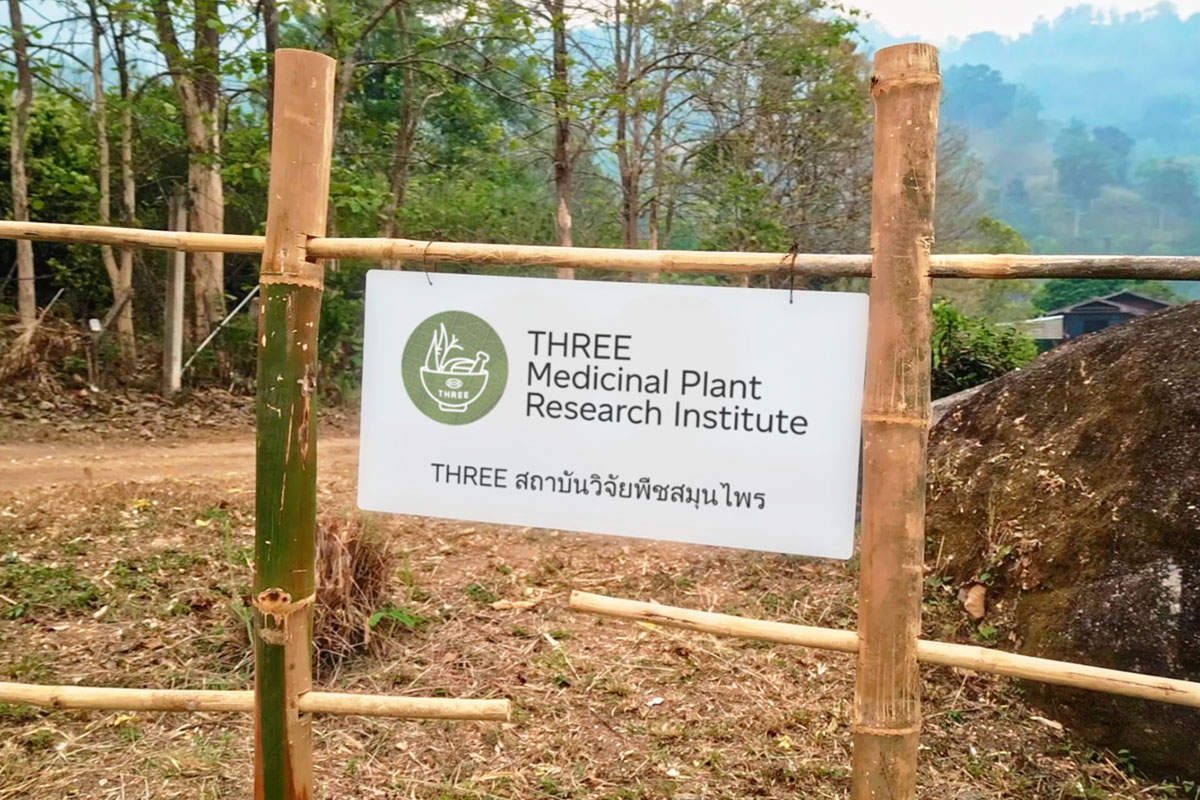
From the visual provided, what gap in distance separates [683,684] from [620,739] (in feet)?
1.35

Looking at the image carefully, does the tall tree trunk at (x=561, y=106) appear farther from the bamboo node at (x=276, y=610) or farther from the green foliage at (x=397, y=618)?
the bamboo node at (x=276, y=610)

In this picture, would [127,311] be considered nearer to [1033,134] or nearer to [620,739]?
[620,739]

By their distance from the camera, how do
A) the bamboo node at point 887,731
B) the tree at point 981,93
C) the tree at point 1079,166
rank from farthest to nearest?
the tree at point 981,93, the tree at point 1079,166, the bamboo node at point 887,731

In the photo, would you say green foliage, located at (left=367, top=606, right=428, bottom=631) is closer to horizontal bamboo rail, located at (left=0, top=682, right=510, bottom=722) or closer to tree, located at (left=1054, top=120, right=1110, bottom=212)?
horizontal bamboo rail, located at (left=0, top=682, right=510, bottom=722)

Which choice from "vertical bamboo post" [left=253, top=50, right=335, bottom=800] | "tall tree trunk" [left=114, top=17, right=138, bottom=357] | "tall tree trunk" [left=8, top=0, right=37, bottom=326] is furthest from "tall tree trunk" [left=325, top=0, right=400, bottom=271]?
"vertical bamboo post" [left=253, top=50, right=335, bottom=800]

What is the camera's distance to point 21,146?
722cm

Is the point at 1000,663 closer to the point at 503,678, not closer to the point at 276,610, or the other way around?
the point at 276,610

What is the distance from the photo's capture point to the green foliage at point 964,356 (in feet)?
20.9

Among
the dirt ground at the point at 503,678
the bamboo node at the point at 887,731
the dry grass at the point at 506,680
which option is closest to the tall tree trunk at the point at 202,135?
the dirt ground at the point at 503,678

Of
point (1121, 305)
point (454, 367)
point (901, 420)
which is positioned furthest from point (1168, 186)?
point (454, 367)

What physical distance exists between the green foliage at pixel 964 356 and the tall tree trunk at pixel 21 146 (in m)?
6.90

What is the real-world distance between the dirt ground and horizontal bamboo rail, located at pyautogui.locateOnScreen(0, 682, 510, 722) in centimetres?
54

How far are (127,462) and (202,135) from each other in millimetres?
3271

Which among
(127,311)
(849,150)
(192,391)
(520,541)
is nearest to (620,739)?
(520,541)
